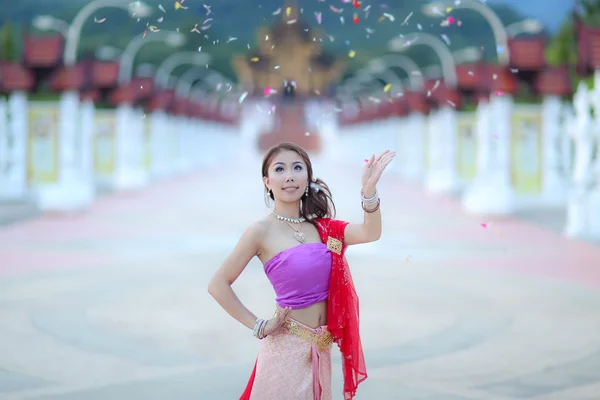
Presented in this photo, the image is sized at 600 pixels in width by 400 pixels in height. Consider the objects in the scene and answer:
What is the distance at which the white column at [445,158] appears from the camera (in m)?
31.6

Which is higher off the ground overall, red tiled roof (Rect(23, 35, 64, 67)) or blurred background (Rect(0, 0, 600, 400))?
red tiled roof (Rect(23, 35, 64, 67))

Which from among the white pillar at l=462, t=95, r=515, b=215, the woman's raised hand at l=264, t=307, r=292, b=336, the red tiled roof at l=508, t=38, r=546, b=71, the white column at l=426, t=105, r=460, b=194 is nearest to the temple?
the white column at l=426, t=105, r=460, b=194

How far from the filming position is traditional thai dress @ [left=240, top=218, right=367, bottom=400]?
3.82m

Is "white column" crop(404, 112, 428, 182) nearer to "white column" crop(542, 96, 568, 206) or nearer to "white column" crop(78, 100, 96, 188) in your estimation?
Answer: "white column" crop(542, 96, 568, 206)

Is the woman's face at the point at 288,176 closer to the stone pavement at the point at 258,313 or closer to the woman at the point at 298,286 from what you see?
the woman at the point at 298,286

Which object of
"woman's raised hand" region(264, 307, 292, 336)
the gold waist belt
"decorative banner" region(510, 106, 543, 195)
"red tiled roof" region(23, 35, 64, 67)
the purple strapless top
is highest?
"red tiled roof" region(23, 35, 64, 67)

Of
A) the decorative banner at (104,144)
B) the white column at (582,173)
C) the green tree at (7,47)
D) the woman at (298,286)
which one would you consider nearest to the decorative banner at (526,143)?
the white column at (582,173)

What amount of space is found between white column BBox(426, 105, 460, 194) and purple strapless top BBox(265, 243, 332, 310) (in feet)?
89.6

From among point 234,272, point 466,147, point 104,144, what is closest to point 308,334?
point 234,272

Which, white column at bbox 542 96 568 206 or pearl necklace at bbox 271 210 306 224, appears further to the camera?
white column at bbox 542 96 568 206

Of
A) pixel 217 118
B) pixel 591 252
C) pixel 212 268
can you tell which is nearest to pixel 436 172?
pixel 591 252

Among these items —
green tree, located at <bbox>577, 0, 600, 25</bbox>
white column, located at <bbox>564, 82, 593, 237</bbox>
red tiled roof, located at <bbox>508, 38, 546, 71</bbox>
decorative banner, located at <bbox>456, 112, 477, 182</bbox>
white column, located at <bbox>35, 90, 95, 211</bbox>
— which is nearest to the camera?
white column, located at <bbox>564, 82, 593, 237</bbox>

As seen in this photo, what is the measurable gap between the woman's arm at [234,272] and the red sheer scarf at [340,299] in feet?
1.05

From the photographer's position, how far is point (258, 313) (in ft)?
28.0
